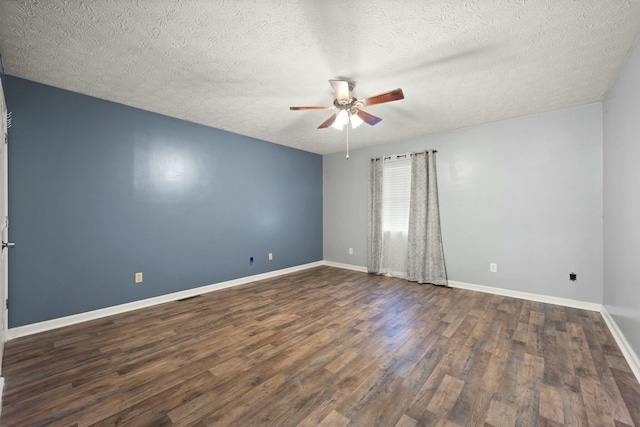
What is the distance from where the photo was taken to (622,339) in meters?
2.22

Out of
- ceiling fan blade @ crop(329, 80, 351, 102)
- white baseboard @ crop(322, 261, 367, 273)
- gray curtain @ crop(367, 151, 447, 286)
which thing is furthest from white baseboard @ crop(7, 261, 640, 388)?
ceiling fan blade @ crop(329, 80, 351, 102)

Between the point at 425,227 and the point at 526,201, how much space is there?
4.47 ft

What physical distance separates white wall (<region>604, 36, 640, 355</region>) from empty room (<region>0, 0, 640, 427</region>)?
1.5 inches

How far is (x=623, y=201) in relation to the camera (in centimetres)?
228

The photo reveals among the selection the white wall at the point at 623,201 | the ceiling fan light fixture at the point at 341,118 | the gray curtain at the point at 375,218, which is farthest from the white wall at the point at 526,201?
the ceiling fan light fixture at the point at 341,118

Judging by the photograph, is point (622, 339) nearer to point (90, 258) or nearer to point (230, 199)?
point (230, 199)

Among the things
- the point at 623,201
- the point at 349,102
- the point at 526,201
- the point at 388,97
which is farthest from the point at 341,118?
the point at 526,201

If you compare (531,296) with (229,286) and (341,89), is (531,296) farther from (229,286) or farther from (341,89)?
(229,286)

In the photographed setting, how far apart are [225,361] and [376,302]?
198cm

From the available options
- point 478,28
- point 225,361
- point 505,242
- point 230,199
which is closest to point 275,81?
point 478,28

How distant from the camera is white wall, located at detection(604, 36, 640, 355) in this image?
1.97 m

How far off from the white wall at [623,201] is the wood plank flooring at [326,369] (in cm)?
34

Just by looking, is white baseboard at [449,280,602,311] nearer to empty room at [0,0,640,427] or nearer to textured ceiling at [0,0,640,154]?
empty room at [0,0,640,427]

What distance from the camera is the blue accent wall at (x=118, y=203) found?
2.56 metres
